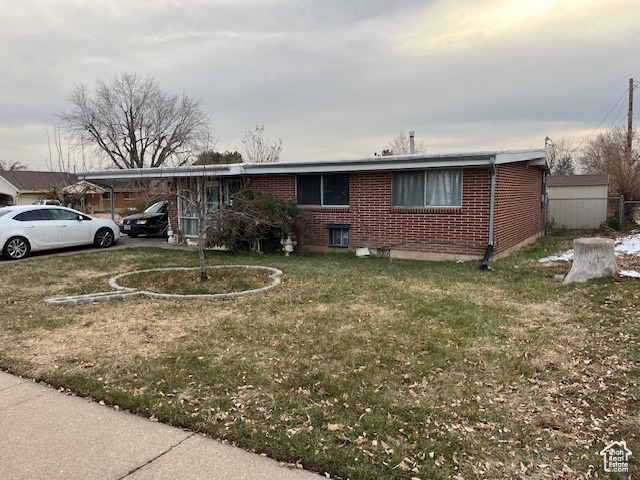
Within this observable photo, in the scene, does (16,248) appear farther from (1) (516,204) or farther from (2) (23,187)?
(2) (23,187)

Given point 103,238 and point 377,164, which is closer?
point 377,164

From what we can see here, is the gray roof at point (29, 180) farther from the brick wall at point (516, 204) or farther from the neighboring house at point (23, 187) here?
the brick wall at point (516, 204)

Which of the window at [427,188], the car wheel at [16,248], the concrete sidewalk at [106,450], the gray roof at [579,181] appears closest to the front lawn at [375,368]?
the concrete sidewalk at [106,450]

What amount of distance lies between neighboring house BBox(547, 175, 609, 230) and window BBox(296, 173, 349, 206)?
38.6ft

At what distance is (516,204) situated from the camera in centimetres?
1266

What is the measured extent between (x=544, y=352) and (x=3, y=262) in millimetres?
12552

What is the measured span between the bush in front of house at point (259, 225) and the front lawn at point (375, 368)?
4388 millimetres

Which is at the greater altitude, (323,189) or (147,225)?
(323,189)

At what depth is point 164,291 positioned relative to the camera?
25.1 feet

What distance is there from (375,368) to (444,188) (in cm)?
769

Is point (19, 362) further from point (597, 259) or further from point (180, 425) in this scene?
point (597, 259)

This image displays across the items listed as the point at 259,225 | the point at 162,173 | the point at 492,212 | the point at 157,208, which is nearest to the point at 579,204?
the point at 492,212

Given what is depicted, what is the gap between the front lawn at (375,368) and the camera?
9.92ft

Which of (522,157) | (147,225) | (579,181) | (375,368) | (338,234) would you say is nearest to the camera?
(375,368)
